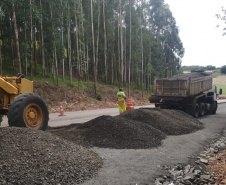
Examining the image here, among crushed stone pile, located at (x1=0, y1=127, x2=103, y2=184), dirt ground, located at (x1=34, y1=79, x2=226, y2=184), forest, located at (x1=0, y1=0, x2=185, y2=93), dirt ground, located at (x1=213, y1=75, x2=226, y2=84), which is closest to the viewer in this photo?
crushed stone pile, located at (x1=0, y1=127, x2=103, y2=184)

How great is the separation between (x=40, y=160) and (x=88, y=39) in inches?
1123

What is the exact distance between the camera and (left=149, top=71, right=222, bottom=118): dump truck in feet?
44.4

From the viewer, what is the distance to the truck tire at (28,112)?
6.47m

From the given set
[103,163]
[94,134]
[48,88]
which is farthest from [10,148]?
[48,88]

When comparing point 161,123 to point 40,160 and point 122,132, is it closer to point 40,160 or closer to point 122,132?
point 122,132

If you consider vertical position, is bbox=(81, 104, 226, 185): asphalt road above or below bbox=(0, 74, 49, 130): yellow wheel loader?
below

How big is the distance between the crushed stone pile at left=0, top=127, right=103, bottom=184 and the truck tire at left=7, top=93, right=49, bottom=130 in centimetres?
96

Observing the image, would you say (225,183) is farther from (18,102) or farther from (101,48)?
(101,48)

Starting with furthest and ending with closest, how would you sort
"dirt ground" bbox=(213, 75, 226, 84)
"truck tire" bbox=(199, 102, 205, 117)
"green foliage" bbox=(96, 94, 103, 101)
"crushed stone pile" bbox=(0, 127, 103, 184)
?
"dirt ground" bbox=(213, 75, 226, 84) → "green foliage" bbox=(96, 94, 103, 101) → "truck tire" bbox=(199, 102, 205, 117) → "crushed stone pile" bbox=(0, 127, 103, 184)

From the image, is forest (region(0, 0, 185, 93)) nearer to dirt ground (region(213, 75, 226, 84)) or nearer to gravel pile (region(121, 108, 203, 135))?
gravel pile (region(121, 108, 203, 135))

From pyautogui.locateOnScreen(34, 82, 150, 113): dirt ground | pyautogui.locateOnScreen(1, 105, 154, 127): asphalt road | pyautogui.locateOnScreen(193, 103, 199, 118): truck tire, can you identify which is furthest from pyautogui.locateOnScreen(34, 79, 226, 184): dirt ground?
pyautogui.locateOnScreen(193, 103, 199, 118): truck tire

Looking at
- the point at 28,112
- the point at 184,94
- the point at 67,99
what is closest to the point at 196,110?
the point at 184,94

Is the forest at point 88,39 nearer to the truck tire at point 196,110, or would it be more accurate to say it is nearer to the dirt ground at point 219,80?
the truck tire at point 196,110

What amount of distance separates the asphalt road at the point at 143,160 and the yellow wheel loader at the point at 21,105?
2110 mm
